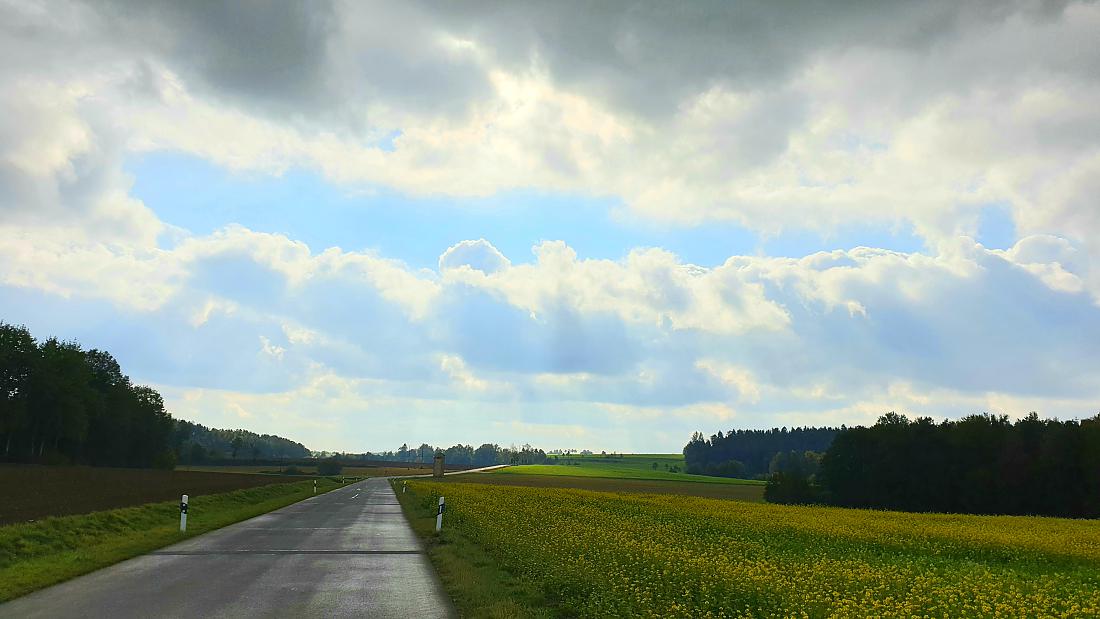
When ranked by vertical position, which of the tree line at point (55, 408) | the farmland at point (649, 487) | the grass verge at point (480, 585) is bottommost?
the farmland at point (649, 487)

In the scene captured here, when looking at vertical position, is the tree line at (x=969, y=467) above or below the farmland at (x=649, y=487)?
above

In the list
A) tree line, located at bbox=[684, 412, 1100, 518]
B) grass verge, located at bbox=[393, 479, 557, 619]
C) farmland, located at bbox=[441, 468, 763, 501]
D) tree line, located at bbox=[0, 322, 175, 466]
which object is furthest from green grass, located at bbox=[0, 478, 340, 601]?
tree line, located at bbox=[0, 322, 175, 466]

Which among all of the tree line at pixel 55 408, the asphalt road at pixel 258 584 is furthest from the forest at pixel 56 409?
the asphalt road at pixel 258 584

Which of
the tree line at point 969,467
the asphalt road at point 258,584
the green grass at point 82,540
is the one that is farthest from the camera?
the tree line at point 969,467

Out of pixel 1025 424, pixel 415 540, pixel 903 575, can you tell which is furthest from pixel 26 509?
pixel 1025 424

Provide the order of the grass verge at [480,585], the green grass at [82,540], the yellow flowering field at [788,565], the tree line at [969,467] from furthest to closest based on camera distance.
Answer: the tree line at [969,467] → the green grass at [82,540] → the yellow flowering field at [788,565] → the grass verge at [480,585]

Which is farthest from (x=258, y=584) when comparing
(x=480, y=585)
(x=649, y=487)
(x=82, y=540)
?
(x=649, y=487)

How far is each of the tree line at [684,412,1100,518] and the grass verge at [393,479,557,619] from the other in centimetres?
6334

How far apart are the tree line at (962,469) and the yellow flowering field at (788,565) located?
36733 mm

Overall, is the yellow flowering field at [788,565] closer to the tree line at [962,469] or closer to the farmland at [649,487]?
the tree line at [962,469]

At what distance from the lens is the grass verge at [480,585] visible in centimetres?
1327

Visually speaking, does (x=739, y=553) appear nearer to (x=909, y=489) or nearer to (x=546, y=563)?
(x=546, y=563)

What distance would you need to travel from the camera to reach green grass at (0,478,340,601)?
53.5ft

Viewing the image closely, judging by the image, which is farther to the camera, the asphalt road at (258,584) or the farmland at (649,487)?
the farmland at (649,487)
